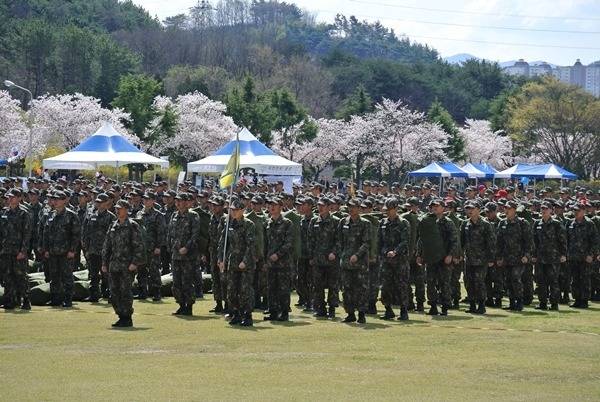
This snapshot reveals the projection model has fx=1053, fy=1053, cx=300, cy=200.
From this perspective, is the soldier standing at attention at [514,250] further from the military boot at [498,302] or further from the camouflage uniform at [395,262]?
the camouflage uniform at [395,262]

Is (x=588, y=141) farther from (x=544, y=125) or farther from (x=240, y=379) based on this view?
(x=240, y=379)

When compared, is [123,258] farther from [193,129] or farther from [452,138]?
[452,138]

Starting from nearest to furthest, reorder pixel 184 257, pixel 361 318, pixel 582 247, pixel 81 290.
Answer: pixel 361 318 → pixel 184 257 → pixel 81 290 → pixel 582 247

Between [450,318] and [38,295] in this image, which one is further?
[38,295]

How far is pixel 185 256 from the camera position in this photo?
61.3ft

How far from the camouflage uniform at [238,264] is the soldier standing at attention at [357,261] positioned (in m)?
1.60

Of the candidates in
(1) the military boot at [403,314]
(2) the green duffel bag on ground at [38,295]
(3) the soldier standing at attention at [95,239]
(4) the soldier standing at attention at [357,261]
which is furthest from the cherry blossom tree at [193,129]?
(4) the soldier standing at attention at [357,261]

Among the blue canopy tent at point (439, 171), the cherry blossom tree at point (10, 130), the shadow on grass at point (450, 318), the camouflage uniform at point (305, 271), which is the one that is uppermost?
the cherry blossom tree at point (10, 130)

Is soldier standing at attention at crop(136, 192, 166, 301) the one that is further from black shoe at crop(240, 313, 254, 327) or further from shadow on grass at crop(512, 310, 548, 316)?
shadow on grass at crop(512, 310, 548, 316)

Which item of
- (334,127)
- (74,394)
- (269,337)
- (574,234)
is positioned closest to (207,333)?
(269,337)

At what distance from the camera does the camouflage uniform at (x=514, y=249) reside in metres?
20.8

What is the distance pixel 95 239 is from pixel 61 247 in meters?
1.35

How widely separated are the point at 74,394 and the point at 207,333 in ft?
17.3

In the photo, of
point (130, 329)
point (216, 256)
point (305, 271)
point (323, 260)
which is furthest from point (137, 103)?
point (130, 329)
